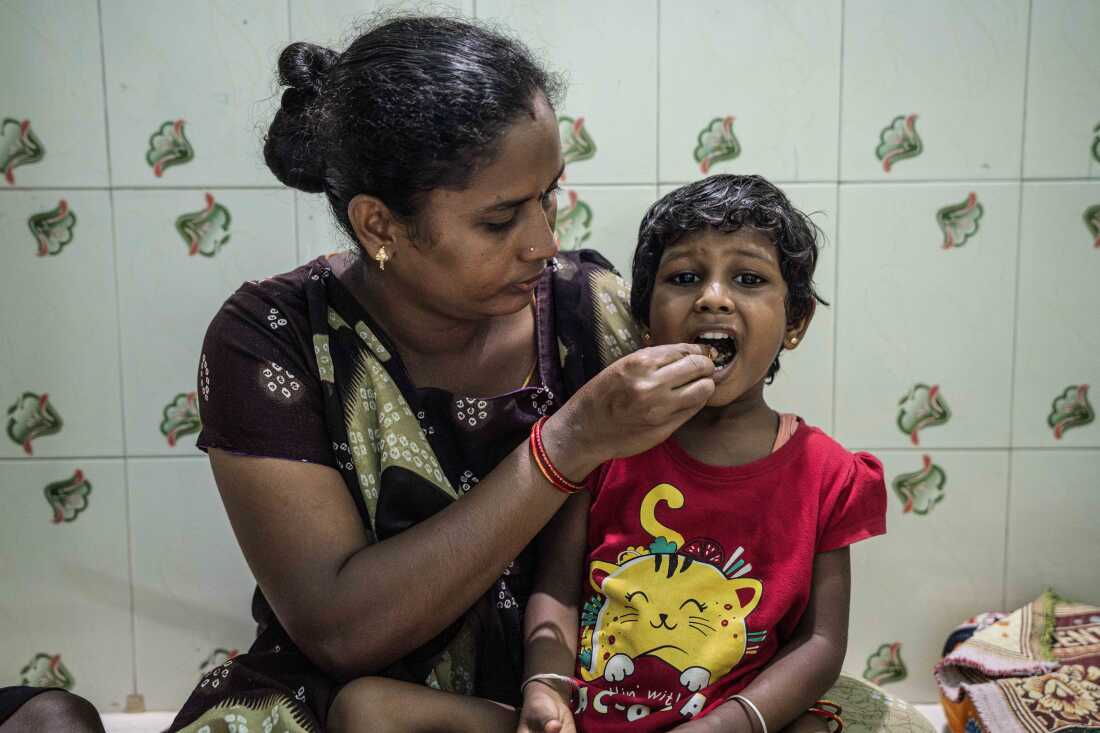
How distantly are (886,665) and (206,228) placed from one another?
185 cm

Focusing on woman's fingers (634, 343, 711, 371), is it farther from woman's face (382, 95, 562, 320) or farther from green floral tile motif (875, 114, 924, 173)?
green floral tile motif (875, 114, 924, 173)

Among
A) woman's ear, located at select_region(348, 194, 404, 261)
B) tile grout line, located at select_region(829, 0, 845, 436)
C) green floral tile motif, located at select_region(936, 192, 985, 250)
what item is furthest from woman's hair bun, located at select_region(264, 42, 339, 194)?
green floral tile motif, located at select_region(936, 192, 985, 250)

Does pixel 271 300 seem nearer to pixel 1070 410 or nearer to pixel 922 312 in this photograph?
pixel 922 312

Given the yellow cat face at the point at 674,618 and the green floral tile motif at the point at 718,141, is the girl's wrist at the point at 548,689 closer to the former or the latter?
the yellow cat face at the point at 674,618

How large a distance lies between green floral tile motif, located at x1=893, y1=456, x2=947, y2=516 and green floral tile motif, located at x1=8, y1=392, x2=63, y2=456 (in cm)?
191

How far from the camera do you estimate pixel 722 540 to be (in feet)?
4.16

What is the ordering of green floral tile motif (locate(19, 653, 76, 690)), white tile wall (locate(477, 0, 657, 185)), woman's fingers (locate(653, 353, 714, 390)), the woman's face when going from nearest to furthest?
woman's fingers (locate(653, 353, 714, 390)), the woman's face, white tile wall (locate(477, 0, 657, 185)), green floral tile motif (locate(19, 653, 76, 690))

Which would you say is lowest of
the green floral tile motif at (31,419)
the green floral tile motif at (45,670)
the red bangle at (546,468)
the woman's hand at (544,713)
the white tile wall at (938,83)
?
the green floral tile motif at (45,670)

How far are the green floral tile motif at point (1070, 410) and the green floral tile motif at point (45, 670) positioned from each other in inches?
92.6

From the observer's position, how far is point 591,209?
1897mm

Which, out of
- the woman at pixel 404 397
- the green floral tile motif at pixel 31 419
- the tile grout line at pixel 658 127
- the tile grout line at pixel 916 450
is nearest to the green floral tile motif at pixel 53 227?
the green floral tile motif at pixel 31 419

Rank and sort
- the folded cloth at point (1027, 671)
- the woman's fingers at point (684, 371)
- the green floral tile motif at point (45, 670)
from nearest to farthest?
the woman's fingers at point (684, 371)
the folded cloth at point (1027, 671)
the green floral tile motif at point (45, 670)

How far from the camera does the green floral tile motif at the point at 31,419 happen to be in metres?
1.94

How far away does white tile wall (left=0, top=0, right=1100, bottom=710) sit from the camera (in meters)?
1.83
